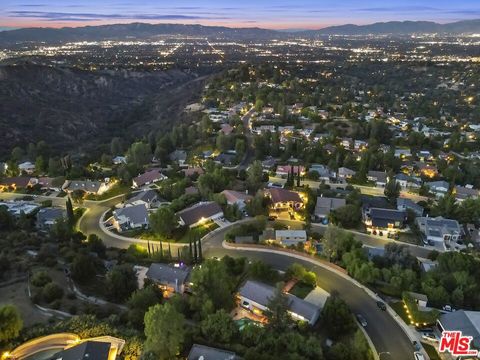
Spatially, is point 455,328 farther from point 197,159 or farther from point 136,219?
point 197,159

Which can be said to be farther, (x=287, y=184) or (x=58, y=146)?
(x=58, y=146)

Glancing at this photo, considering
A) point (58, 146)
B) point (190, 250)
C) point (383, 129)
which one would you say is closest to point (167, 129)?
point (58, 146)

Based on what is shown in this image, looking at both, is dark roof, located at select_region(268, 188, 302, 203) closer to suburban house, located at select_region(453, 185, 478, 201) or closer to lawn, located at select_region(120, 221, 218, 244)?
lawn, located at select_region(120, 221, 218, 244)

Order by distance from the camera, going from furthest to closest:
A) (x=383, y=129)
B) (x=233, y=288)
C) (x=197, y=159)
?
(x=383, y=129)
(x=197, y=159)
(x=233, y=288)

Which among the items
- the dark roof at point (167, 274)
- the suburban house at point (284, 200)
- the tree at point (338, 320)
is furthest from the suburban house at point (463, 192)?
the dark roof at point (167, 274)

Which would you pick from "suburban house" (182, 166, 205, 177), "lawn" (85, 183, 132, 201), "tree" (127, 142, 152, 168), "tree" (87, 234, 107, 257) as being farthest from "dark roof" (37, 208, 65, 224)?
"tree" (127, 142, 152, 168)

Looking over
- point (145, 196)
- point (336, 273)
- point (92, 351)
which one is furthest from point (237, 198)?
point (92, 351)

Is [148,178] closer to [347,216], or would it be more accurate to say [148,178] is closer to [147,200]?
[147,200]
